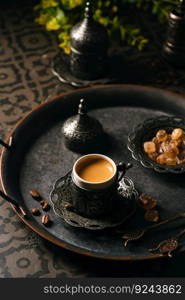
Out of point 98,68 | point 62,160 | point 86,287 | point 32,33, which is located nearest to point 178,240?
point 86,287

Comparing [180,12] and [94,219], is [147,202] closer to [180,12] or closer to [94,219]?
[94,219]

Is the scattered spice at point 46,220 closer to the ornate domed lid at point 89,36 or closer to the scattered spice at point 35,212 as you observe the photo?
the scattered spice at point 35,212

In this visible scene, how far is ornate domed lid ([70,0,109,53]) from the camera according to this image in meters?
1.55

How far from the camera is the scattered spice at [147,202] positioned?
3.98ft

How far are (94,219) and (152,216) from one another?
0.45 ft

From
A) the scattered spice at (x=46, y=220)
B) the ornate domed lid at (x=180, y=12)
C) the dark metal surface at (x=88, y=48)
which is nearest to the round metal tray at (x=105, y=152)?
the scattered spice at (x=46, y=220)

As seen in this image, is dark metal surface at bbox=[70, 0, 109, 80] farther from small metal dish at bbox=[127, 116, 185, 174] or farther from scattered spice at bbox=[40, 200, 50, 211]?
scattered spice at bbox=[40, 200, 50, 211]

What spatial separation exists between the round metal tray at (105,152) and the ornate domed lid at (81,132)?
33 millimetres

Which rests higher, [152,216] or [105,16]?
[105,16]

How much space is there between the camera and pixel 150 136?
1377mm

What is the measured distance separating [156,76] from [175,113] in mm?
259

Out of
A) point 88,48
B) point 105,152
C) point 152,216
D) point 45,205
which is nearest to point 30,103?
point 88,48

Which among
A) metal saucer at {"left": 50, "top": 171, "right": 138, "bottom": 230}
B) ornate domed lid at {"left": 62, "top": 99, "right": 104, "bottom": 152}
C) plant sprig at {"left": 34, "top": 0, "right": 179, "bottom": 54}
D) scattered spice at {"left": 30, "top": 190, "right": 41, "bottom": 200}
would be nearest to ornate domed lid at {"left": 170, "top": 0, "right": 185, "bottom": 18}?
plant sprig at {"left": 34, "top": 0, "right": 179, "bottom": 54}

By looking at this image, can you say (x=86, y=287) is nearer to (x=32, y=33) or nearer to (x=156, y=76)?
(x=156, y=76)
